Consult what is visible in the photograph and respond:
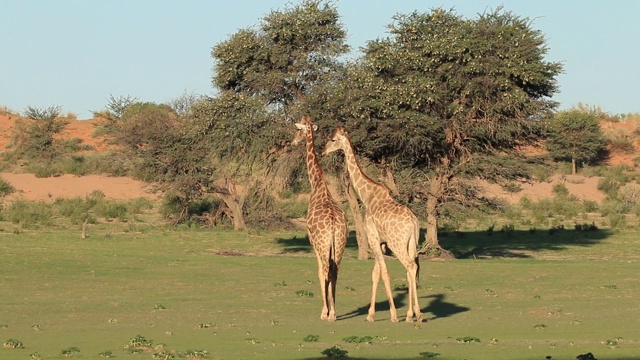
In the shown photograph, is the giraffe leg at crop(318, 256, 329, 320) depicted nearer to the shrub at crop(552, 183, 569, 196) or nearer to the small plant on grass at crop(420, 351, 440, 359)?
the small plant on grass at crop(420, 351, 440, 359)

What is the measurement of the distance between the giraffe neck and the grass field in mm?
2184

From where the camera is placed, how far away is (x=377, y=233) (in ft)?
63.6

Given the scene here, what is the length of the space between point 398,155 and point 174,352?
2070 cm

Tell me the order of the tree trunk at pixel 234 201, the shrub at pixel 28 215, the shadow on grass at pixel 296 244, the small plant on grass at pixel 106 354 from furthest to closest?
1. the tree trunk at pixel 234 201
2. the shrub at pixel 28 215
3. the shadow on grass at pixel 296 244
4. the small plant on grass at pixel 106 354

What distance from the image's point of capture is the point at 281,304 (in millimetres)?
21891

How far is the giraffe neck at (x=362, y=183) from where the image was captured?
20.1m

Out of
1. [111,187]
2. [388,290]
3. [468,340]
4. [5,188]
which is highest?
[111,187]

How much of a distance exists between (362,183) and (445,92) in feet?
44.9

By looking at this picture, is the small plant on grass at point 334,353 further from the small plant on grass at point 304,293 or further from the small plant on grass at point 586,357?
the small plant on grass at point 304,293

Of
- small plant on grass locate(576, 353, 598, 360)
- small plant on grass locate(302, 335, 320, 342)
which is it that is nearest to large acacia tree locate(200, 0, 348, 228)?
small plant on grass locate(302, 335, 320, 342)

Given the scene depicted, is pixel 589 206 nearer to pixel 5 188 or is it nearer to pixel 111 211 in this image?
pixel 111 211

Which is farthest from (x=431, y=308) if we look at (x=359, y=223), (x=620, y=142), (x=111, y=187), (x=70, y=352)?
(x=620, y=142)

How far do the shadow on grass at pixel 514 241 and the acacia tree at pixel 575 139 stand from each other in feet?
97.9

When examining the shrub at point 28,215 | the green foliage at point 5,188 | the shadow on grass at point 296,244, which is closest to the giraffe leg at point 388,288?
the shadow on grass at point 296,244
